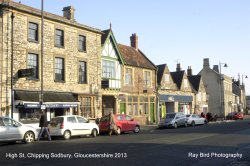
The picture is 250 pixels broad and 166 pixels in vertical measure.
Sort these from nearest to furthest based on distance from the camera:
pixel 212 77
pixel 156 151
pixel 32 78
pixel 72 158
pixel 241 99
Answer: pixel 72 158
pixel 156 151
pixel 32 78
pixel 212 77
pixel 241 99

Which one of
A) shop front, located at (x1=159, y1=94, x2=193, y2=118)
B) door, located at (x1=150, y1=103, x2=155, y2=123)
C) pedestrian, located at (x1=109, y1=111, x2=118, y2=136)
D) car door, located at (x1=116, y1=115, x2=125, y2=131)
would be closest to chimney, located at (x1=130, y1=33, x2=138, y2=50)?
shop front, located at (x1=159, y1=94, x2=193, y2=118)

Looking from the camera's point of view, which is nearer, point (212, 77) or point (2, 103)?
point (2, 103)

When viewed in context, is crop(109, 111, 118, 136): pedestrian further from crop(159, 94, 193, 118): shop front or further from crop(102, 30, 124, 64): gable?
crop(159, 94, 193, 118): shop front

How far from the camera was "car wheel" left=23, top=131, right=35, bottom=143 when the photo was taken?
19375 mm

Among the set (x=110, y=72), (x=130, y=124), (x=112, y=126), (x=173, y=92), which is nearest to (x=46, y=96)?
(x=112, y=126)

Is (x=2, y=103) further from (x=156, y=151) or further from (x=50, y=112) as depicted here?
(x=156, y=151)

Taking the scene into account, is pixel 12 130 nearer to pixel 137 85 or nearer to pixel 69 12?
pixel 69 12

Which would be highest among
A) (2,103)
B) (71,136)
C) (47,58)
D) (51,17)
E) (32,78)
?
(51,17)

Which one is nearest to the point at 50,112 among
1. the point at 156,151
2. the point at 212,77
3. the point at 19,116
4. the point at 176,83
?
the point at 19,116

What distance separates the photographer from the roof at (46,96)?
24469mm

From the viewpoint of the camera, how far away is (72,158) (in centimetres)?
1227

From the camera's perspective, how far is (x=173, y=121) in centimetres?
3319

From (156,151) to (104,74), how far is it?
20269 mm

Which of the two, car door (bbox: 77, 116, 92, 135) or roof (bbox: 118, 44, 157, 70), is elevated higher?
roof (bbox: 118, 44, 157, 70)
